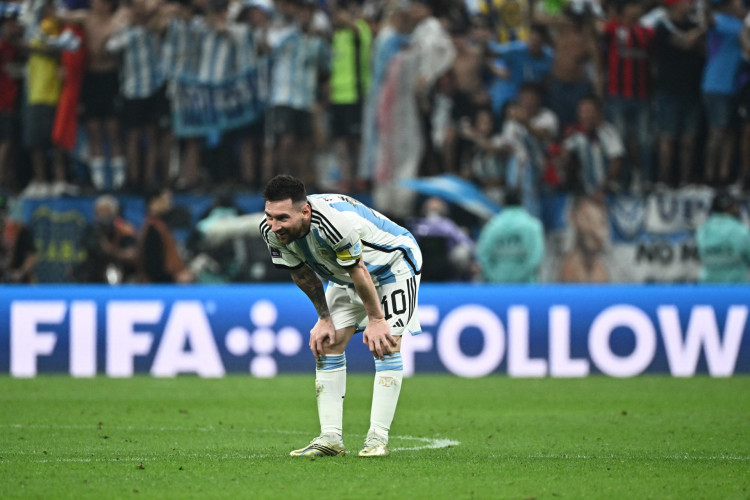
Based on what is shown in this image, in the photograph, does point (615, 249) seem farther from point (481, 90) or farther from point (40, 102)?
point (40, 102)

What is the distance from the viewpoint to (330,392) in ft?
25.1

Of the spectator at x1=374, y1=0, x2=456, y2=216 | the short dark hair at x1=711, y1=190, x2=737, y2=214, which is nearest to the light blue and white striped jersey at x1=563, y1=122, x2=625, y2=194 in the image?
the short dark hair at x1=711, y1=190, x2=737, y2=214

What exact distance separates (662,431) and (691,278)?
9.21 m

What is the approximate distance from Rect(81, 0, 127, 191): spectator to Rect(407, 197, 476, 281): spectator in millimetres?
5058

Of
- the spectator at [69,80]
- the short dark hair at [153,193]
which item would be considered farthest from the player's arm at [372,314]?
the spectator at [69,80]

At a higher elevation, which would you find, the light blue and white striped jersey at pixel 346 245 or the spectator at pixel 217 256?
the light blue and white striped jersey at pixel 346 245

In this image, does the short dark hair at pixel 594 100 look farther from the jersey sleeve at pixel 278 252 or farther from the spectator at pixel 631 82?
the jersey sleeve at pixel 278 252

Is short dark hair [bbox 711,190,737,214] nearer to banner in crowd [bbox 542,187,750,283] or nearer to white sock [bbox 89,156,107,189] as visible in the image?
banner in crowd [bbox 542,187,750,283]

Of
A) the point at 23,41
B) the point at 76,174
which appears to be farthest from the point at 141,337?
the point at 23,41

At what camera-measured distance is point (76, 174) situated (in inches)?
751

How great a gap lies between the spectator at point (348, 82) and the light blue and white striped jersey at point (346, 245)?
1089cm

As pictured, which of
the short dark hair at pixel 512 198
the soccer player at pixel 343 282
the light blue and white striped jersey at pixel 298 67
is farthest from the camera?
the light blue and white striped jersey at pixel 298 67

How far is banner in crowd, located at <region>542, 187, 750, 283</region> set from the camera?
18.5 meters

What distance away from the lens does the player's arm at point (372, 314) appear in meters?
7.19
